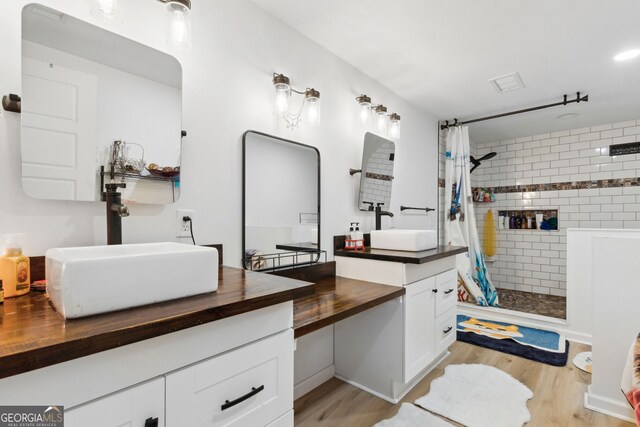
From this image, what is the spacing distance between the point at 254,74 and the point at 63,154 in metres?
1.01

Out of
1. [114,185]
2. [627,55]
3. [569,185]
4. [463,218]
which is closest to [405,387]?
[114,185]

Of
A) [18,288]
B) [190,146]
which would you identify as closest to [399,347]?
[190,146]

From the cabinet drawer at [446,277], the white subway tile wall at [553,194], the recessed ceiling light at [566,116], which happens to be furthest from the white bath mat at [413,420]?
the recessed ceiling light at [566,116]

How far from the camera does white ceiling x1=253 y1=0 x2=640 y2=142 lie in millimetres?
1793

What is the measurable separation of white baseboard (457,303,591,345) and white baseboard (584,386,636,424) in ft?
3.99

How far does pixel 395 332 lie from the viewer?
75.9 inches

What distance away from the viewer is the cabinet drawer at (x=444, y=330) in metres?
2.27

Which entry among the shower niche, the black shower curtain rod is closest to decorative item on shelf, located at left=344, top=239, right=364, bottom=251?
the black shower curtain rod

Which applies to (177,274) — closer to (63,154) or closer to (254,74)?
(63,154)

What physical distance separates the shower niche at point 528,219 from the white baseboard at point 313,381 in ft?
11.9

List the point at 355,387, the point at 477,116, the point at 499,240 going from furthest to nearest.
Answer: the point at 499,240
the point at 477,116
the point at 355,387

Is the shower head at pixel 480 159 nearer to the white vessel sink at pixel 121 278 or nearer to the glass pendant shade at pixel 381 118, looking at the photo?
the glass pendant shade at pixel 381 118

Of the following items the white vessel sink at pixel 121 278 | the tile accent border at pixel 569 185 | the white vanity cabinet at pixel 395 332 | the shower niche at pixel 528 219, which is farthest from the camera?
the shower niche at pixel 528 219

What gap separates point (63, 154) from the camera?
1130mm
